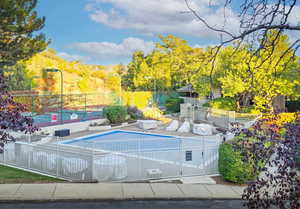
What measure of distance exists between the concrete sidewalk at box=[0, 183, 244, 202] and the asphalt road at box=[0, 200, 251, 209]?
184mm

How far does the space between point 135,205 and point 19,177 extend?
4.37 m

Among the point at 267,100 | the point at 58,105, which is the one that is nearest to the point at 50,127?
the point at 58,105

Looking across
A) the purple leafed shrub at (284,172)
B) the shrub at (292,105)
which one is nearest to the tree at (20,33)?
the shrub at (292,105)

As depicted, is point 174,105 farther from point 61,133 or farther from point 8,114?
point 8,114

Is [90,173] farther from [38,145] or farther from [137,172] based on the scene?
[38,145]

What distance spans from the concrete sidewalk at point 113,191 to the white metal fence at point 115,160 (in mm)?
678

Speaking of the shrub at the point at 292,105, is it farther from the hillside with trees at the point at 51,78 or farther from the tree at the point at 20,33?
the hillside with trees at the point at 51,78

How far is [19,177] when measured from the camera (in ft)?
32.0

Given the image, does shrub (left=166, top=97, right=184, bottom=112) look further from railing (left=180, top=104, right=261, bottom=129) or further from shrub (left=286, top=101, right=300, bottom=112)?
shrub (left=286, top=101, right=300, bottom=112)

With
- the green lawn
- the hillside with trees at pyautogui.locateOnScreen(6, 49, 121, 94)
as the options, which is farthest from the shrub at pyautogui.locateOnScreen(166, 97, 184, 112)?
the green lawn

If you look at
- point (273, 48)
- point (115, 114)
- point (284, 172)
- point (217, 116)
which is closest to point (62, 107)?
point (115, 114)

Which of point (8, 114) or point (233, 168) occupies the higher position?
point (8, 114)

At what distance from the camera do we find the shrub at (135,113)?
2660cm

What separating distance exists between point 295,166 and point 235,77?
19261mm
